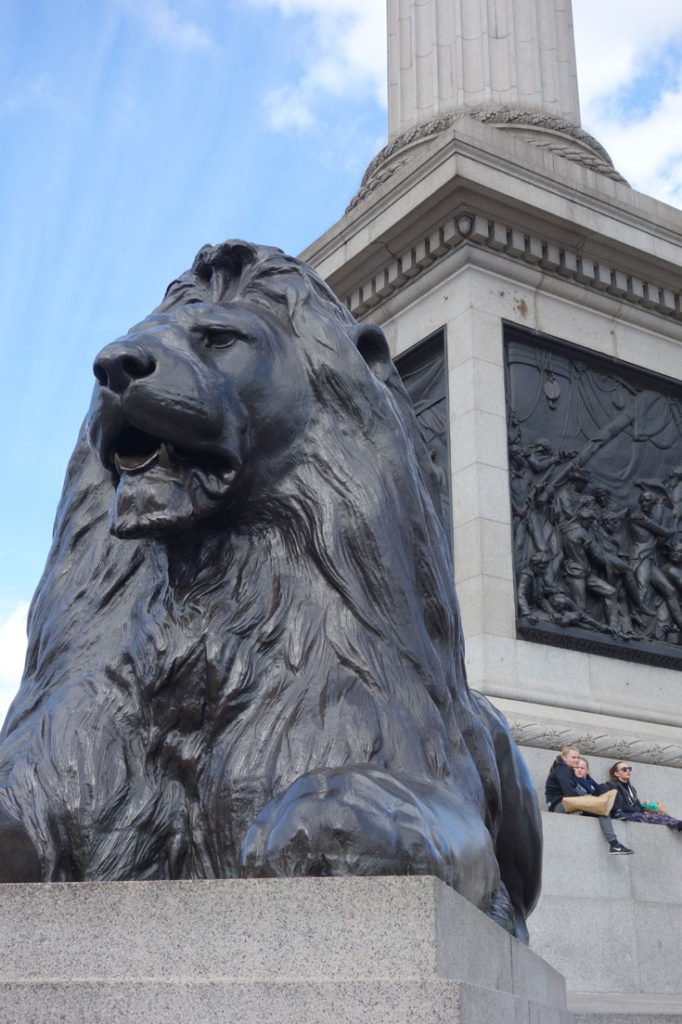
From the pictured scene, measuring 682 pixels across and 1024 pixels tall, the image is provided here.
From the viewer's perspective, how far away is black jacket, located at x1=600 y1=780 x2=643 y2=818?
27.6ft

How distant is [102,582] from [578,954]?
5.90 m

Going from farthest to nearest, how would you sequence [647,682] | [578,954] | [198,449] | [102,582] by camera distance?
[647,682] < [578,954] < [102,582] < [198,449]

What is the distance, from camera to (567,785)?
26.9ft

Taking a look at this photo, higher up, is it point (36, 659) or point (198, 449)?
point (198, 449)

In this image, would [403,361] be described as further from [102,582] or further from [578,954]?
[102,582]

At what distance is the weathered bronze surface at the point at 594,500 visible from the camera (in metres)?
9.70

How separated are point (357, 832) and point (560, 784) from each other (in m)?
6.60

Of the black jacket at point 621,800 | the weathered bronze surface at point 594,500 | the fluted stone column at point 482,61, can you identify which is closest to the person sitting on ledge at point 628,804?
the black jacket at point 621,800

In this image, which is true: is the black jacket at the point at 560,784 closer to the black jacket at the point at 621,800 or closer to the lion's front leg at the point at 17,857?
the black jacket at the point at 621,800

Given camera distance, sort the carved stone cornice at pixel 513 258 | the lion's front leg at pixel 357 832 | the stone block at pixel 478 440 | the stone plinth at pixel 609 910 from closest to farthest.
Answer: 1. the lion's front leg at pixel 357 832
2. the stone plinth at pixel 609 910
3. the stone block at pixel 478 440
4. the carved stone cornice at pixel 513 258

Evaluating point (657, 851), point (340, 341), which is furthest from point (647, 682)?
point (340, 341)

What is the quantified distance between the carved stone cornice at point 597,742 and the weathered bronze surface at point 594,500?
0.83 meters

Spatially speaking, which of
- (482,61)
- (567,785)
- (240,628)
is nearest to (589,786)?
(567,785)

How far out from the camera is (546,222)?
10297 millimetres
